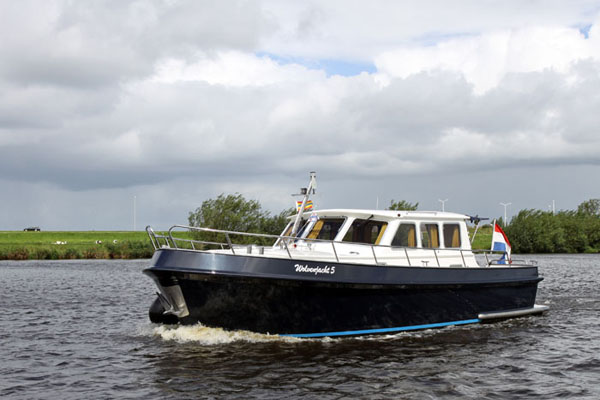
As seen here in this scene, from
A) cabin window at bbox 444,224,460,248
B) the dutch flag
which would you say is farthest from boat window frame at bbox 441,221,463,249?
the dutch flag

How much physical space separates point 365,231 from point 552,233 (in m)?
58.7

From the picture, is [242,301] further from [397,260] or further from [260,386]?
[397,260]

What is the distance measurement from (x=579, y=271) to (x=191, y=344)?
3361cm

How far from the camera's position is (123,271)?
40.5 meters

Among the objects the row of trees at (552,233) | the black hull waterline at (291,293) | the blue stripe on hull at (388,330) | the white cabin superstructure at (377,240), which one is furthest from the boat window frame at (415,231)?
the row of trees at (552,233)

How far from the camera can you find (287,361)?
12.6 metres

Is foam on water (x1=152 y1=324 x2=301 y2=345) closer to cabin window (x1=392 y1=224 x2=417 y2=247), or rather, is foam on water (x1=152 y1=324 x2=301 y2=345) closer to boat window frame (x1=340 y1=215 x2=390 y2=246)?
boat window frame (x1=340 y1=215 x2=390 y2=246)

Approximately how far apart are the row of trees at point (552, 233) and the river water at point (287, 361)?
5084 cm

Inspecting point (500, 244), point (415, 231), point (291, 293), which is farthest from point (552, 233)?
point (291, 293)

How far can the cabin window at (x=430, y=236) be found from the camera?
53.9 feet

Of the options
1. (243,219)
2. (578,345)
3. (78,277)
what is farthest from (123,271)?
(578,345)

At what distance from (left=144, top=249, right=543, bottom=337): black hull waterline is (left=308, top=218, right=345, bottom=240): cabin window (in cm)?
206

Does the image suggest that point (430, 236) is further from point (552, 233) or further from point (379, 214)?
point (552, 233)

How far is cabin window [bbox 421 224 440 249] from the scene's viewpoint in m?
16.4
